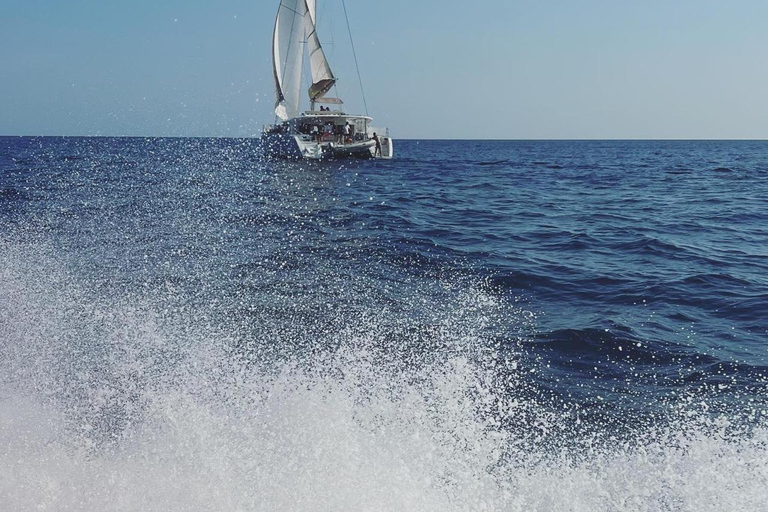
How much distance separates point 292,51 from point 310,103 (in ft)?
16.2

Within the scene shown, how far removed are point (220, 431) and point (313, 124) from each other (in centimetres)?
3742

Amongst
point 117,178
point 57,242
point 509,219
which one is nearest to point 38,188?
point 117,178

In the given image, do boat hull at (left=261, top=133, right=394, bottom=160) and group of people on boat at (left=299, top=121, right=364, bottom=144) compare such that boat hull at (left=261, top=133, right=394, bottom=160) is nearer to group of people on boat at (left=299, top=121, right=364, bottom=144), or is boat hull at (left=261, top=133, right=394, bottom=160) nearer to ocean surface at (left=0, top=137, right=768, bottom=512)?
group of people on boat at (left=299, top=121, right=364, bottom=144)

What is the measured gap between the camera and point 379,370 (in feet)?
18.4

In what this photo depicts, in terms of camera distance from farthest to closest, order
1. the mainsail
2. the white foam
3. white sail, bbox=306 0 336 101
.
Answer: the mainsail, white sail, bbox=306 0 336 101, the white foam

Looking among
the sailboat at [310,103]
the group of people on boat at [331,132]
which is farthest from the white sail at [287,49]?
the group of people on boat at [331,132]

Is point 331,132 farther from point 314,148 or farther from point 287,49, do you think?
point 287,49

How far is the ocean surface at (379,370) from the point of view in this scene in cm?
373

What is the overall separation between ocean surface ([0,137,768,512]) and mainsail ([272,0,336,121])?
118 ft

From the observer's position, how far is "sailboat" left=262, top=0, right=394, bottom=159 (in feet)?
130

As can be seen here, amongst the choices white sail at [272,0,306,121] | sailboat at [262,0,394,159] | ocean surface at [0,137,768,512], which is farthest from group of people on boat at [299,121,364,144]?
ocean surface at [0,137,768,512]

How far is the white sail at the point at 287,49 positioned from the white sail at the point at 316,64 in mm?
552

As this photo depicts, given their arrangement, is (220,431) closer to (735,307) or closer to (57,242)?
(735,307)

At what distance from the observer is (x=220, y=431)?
4312 mm
